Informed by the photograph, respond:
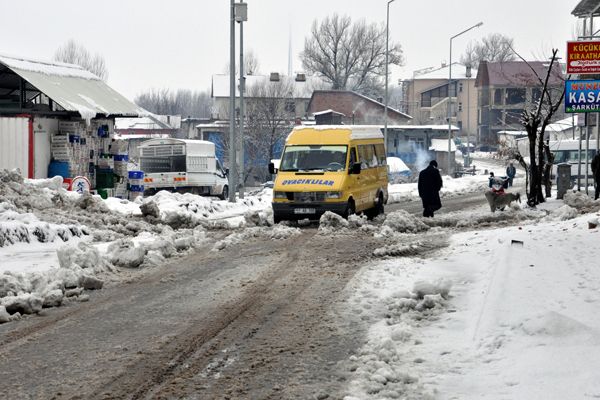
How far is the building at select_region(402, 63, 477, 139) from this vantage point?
115062mm

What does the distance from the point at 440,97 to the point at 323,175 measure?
96405 mm

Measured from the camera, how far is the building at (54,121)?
100 ft

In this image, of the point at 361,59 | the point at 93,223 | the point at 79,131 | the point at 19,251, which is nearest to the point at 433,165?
the point at 93,223

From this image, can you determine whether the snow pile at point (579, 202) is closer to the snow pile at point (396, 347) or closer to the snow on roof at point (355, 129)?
the snow on roof at point (355, 129)

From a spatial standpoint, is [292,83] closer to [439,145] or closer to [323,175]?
[439,145]

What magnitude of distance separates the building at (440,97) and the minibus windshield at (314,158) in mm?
90528

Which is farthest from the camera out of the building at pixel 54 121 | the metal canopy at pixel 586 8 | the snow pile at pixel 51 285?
the metal canopy at pixel 586 8

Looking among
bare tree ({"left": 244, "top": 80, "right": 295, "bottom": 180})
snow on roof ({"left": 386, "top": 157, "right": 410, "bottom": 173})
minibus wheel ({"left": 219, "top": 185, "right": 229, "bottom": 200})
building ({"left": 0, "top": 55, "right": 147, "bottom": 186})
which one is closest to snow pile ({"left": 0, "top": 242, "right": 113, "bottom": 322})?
→ building ({"left": 0, "top": 55, "right": 147, "bottom": 186})

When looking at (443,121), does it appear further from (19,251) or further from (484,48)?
(19,251)

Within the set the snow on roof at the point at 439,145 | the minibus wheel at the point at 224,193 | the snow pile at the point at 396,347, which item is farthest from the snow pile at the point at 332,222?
the snow on roof at the point at 439,145

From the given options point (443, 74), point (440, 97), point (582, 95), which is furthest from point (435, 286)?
point (443, 74)

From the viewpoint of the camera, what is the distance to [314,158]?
904 inches

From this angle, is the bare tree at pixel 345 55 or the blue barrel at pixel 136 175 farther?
the bare tree at pixel 345 55

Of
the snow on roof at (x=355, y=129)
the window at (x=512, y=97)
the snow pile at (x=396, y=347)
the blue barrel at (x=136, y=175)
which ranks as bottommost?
the snow pile at (x=396, y=347)
